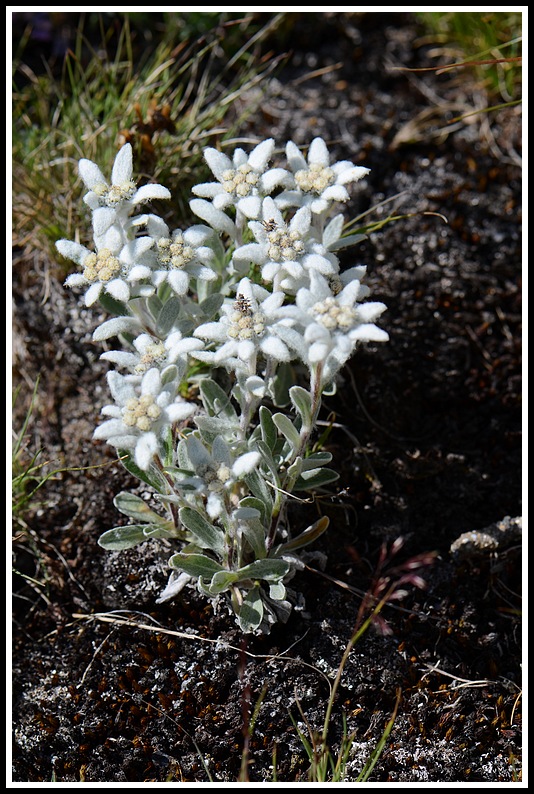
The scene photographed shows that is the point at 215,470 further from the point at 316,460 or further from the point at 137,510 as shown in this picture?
the point at 137,510

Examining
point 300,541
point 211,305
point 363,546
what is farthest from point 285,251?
point 363,546

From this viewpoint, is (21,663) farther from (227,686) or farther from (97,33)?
(97,33)

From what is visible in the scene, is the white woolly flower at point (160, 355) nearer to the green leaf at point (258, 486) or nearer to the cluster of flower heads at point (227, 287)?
the cluster of flower heads at point (227, 287)

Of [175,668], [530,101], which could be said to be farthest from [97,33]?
[175,668]

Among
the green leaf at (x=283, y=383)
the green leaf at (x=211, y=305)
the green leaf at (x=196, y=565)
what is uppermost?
the green leaf at (x=211, y=305)

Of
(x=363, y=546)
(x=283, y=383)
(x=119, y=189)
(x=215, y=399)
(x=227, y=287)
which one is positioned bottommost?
(x=363, y=546)

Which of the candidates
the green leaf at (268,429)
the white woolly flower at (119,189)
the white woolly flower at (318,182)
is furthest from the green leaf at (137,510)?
the white woolly flower at (318,182)

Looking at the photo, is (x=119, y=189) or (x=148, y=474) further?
(x=148, y=474)
